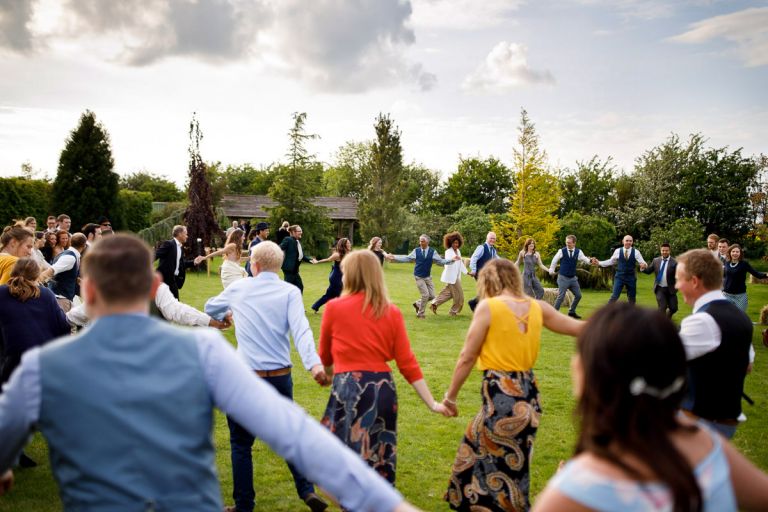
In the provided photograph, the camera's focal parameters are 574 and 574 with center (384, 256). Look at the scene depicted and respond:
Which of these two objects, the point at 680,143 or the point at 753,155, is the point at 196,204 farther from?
the point at 753,155

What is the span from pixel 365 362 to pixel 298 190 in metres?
35.1

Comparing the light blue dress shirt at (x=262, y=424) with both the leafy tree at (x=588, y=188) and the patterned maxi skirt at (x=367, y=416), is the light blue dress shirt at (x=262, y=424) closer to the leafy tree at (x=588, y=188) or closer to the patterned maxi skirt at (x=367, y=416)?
the patterned maxi skirt at (x=367, y=416)

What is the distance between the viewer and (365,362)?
4.19 m

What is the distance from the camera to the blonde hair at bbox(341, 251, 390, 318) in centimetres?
423

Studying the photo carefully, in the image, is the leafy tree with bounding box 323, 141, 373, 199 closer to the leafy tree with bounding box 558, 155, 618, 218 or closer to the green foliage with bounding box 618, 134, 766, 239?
the leafy tree with bounding box 558, 155, 618, 218

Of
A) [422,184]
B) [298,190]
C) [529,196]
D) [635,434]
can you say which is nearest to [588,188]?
[529,196]

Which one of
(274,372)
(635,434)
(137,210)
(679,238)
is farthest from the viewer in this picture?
(137,210)

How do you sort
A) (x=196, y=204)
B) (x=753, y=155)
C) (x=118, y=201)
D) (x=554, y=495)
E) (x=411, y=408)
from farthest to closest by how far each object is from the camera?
(x=753, y=155), (x=118, y=201), (x=196, y=204), (x=411, y=408), (x=554, y=495)

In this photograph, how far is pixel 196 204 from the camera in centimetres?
2844

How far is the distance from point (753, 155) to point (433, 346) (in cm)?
4164

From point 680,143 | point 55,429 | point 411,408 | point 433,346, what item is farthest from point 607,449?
point 680,143

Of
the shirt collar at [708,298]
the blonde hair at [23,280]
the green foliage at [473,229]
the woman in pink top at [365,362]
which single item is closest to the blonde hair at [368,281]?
the woman in pink top at [365,362]

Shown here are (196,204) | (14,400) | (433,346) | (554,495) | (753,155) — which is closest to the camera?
(554,495)

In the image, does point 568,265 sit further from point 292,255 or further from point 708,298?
point 708,298
